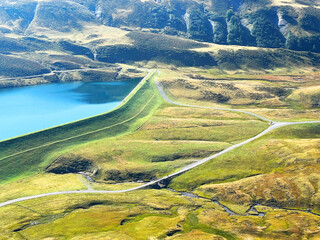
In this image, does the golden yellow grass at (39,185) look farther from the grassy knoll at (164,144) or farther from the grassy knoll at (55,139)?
the grassy knoll at (164,144)

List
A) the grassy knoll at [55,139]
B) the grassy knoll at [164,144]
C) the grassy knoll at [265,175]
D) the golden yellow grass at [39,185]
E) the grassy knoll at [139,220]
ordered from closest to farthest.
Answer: the grassy knoll at [139,220]
the golden yellow grass at [39,185]
the grassy knoll at [265,175]
the grassy knoll at [55,139]
the grassy knoll at [164,144]

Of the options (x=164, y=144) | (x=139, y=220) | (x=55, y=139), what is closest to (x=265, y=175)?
(x=164, y=144)

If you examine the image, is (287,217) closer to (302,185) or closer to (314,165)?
(302,185)

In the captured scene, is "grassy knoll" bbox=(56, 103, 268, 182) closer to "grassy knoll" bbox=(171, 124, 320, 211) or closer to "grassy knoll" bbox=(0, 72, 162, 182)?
"grassy knoll" bbox=(0, 72, 162, 182)

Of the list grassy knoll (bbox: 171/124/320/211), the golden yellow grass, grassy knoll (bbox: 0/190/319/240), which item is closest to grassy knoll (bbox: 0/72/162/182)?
the golden yellow grass

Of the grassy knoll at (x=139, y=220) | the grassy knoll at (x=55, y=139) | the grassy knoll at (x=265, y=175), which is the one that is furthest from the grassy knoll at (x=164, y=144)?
the grassy knoll at (x=139, y=220)
